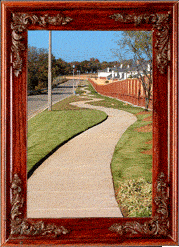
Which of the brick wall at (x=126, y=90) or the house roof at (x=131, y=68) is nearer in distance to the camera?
the house roof at (x=131, y=68)

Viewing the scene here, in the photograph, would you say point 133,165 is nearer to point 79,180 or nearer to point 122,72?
point 79,180

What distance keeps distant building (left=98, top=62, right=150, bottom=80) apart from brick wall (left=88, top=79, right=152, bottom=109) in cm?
21

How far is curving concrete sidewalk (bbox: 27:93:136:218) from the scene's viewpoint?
4066 millimetres

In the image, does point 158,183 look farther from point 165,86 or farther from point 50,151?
point 50,151

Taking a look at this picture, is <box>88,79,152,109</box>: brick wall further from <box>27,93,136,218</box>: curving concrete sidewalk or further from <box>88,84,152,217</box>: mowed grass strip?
<box>27,93,136,218</box>: curving concrete sidewalk

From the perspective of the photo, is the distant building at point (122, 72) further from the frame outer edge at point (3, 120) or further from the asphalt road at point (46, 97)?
the frame outer edge at point (3, 120)

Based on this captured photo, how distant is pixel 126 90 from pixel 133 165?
5.37 feet

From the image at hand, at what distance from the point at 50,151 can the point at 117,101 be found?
58.3 inches

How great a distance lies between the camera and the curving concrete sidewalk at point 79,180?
407 cm

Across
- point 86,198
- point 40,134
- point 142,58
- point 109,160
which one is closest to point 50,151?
point 40,134

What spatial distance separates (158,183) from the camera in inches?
157

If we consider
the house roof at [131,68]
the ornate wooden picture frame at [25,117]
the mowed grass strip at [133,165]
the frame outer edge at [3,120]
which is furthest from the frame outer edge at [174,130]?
the frame outer edge at [3,120]

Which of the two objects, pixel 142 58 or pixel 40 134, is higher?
pixel 142 58

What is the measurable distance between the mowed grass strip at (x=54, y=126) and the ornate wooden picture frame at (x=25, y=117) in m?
0.46
